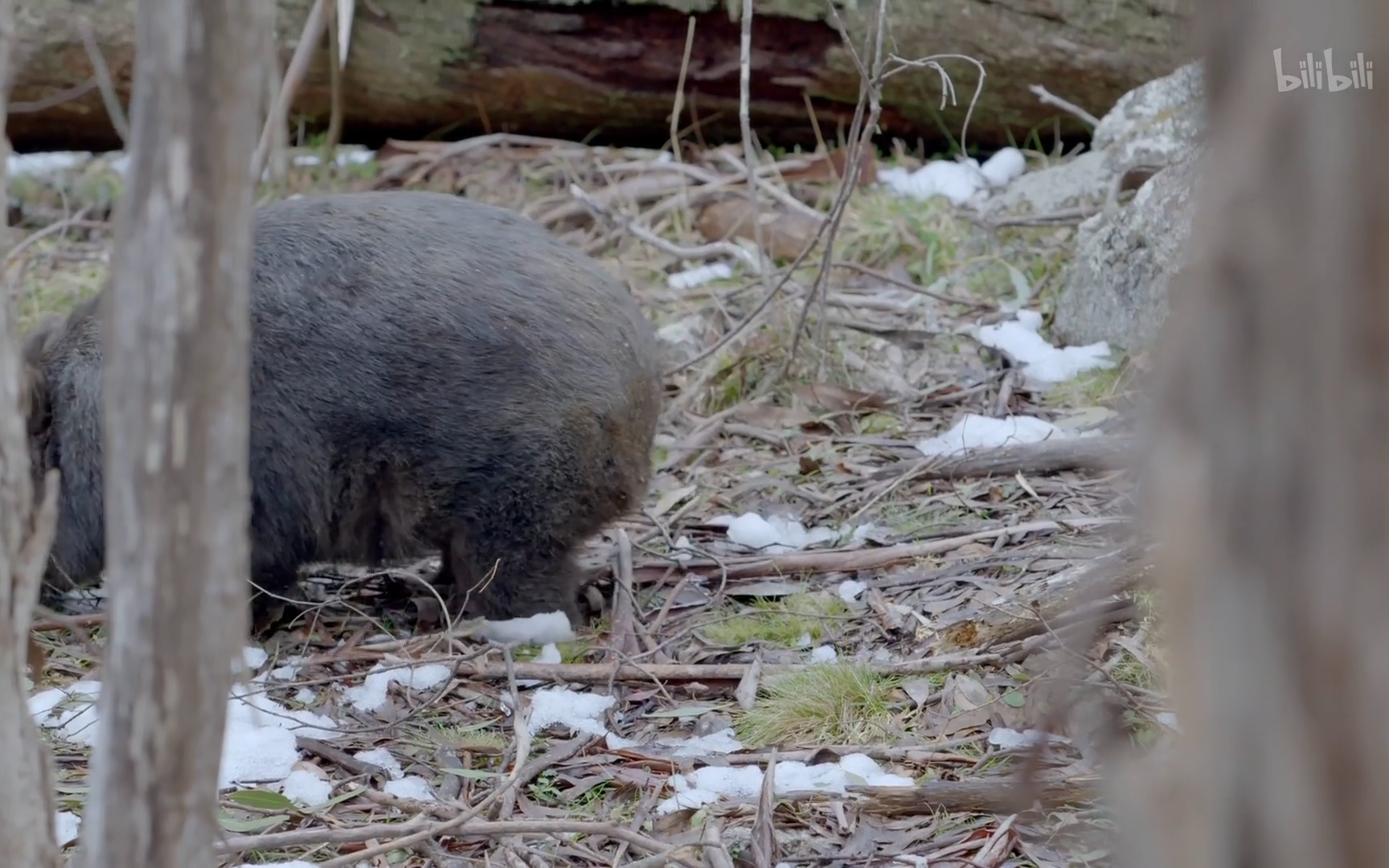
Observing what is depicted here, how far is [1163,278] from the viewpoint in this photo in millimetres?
5129

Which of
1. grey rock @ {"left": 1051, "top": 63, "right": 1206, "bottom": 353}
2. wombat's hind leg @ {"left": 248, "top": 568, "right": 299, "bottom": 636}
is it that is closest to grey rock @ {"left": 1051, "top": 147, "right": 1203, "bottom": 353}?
grey rock @ {"left": 1051, "top": 63, "right": 1206, "bottom": 353}

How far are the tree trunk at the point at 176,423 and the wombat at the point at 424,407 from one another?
251 centimetres

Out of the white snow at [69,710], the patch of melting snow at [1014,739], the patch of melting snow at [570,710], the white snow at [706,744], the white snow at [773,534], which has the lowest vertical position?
the white snow at [69,710]

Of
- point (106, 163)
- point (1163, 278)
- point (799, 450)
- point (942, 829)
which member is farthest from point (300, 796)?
point (106, 163)

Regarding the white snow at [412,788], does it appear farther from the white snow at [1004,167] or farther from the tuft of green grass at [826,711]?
the white snow at [1004,167]

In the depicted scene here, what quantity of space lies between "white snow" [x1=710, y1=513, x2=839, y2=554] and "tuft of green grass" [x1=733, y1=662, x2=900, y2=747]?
107 cm

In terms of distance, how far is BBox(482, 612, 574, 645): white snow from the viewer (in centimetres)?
425

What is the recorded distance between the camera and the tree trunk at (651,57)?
7.05 meters

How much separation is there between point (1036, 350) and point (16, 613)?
4.51 meters

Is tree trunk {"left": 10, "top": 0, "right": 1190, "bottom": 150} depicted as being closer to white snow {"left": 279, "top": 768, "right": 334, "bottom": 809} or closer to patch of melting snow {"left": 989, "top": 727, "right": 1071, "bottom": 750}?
patch of melting snow {"left": 989, "top": 727, "right": 1071, "bottom": 750}

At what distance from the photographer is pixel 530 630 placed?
13.9 feet

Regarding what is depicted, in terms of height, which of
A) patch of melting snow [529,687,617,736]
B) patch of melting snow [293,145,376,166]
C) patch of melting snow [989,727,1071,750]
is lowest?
patch of melting snow [529,687,617,736]

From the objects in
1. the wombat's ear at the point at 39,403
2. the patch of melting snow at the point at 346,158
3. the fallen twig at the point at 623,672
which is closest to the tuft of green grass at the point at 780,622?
the fallen twig at the point at 623,672

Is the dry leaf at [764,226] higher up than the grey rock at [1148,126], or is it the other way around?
the grey rock at [1148,126]
